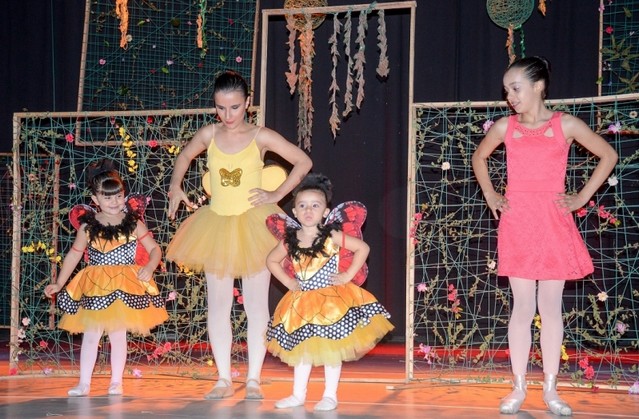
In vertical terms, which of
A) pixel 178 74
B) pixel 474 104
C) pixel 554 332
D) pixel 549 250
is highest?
pixel 178 74

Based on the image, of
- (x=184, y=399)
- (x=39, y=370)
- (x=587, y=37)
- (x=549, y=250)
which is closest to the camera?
(x=549, y=250)

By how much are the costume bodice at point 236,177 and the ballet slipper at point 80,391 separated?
3.52 feet

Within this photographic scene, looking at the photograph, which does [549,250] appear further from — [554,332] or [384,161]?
[384,161]

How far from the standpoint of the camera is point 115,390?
13.5 ft

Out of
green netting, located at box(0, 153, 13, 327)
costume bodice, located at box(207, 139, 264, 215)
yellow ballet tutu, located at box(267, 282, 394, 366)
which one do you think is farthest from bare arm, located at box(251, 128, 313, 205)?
green netting, located at box(0, 153, 13, 327)

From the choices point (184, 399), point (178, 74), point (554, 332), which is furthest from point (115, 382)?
point (178, 74)

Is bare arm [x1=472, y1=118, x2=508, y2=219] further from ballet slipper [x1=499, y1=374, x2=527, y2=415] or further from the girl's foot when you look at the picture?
the girl's foot

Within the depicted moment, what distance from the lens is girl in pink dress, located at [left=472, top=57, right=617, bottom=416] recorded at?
3.65 metres

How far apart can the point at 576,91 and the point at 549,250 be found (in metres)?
2.46

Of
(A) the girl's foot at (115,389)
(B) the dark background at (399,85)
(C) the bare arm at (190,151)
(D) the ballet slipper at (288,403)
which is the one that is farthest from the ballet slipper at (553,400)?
(B) the dark background at (399,85)

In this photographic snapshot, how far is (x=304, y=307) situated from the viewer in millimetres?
3703

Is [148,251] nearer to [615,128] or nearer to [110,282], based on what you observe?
[110,282]

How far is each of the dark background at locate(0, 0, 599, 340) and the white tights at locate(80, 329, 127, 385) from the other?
213 centimetres

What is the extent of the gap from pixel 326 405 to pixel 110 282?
1.32m
